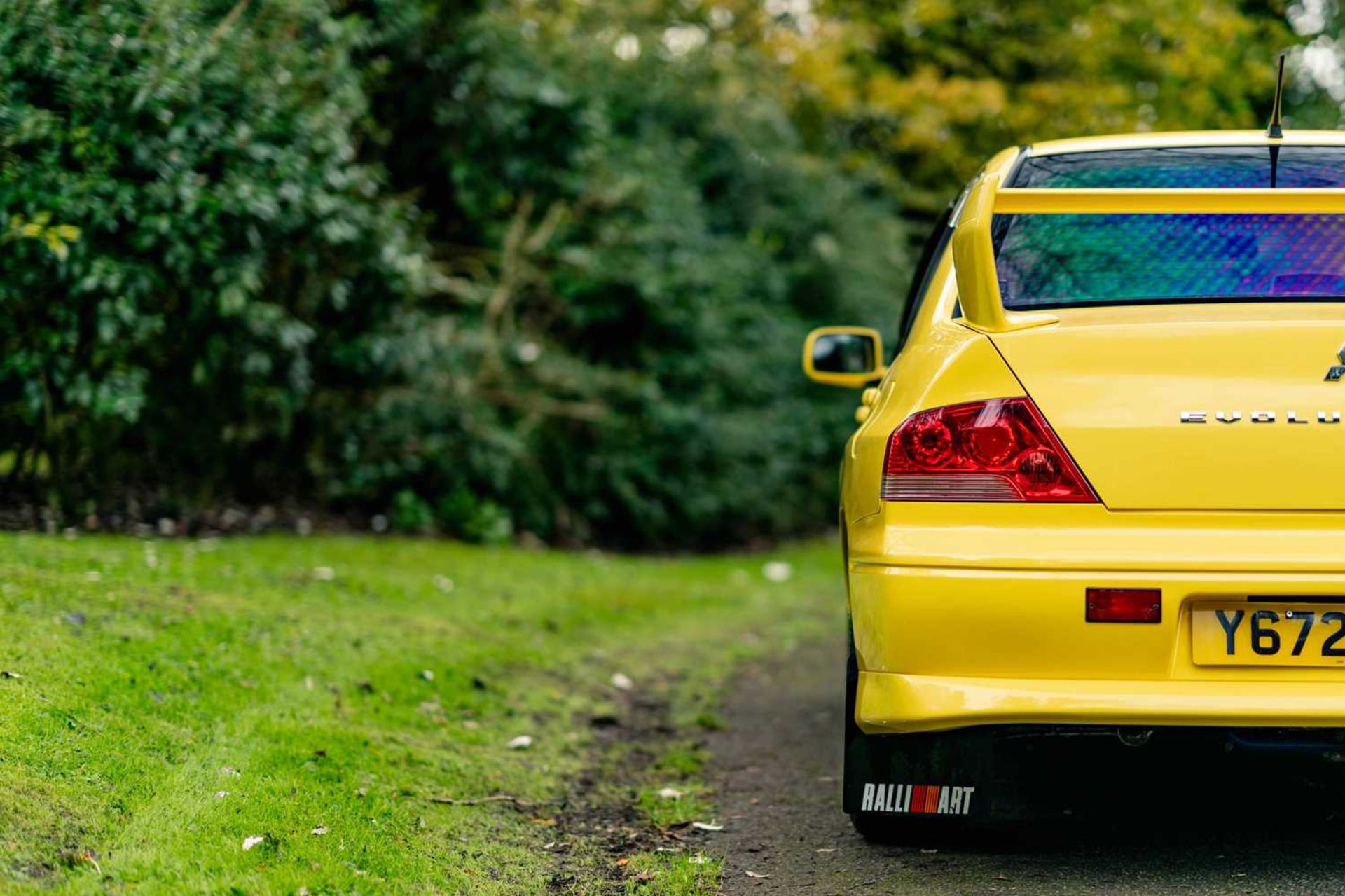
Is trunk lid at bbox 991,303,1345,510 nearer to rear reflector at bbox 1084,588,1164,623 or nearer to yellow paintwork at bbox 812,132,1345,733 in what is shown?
yellow paintwork at bbox 812,132,1345,733

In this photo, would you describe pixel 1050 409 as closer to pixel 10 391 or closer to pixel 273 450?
pixel 10 391

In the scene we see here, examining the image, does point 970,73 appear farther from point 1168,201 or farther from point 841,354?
point 1168,201

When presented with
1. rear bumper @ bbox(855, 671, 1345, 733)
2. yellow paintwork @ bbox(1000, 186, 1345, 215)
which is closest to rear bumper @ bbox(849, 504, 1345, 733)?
rear bumper @ bbox(855, 671, 1345, 733)

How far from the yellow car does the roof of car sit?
0.63 metres

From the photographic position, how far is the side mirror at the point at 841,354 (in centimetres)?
526

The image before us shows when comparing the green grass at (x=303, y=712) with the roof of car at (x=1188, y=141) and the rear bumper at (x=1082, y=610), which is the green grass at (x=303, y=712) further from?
the roof of car at (x=1188, y=141)

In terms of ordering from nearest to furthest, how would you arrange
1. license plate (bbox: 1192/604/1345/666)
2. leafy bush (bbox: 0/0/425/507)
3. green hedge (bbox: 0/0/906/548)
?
1. license plate (bbox: 1192/604/1345/666)
2. leafy bush (bbox: 0/0/425/507)
3. green hedge (bbox: 0/0/906/548)

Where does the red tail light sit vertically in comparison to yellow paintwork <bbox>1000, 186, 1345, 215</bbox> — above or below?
below

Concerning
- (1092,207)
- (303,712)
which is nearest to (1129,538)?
(1092,207)

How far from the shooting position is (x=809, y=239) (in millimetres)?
15961

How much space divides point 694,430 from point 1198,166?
861 cm

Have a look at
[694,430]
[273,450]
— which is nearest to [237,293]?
[273,450]

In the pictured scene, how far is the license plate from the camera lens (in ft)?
10.8

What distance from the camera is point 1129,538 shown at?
3.34m
